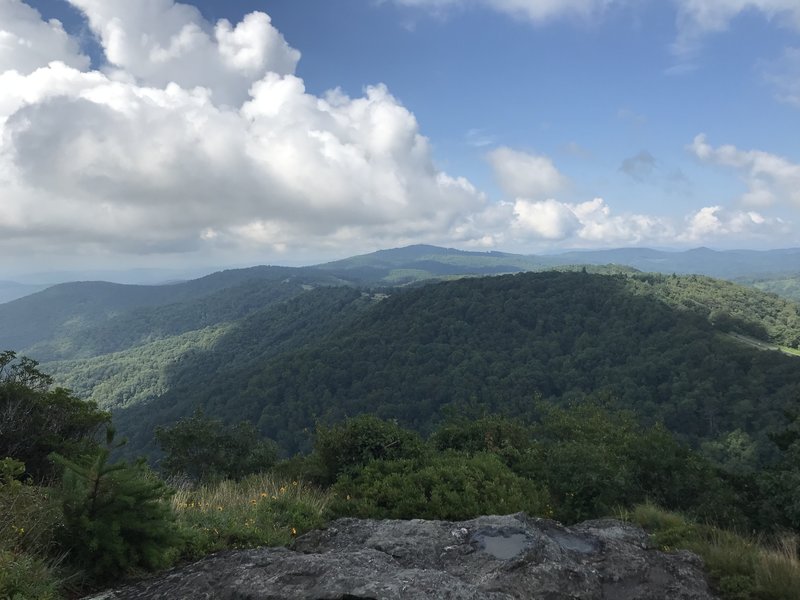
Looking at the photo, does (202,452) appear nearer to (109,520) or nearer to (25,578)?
(109,520)

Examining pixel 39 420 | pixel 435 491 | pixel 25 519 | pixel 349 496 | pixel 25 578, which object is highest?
pixel 25 519

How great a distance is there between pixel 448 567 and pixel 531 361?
11021cm

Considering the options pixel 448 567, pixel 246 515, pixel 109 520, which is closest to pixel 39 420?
pixel 246 515

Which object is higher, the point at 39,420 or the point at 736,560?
the point at 39,420

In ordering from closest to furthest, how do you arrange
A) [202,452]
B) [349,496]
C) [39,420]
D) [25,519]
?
1. [25,519]
2. [349,496]
3. [39,420]
4. [202,452]

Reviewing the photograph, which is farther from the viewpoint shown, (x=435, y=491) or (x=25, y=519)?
(x=435, y=491)

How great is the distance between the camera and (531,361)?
4348 inches

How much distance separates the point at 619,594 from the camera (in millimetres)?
5207

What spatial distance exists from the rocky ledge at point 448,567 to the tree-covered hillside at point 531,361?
234 feet

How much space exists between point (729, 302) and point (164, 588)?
17133cm

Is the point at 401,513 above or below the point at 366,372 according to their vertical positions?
above

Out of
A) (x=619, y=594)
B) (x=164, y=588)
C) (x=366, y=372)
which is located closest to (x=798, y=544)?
(x=619, y=594)

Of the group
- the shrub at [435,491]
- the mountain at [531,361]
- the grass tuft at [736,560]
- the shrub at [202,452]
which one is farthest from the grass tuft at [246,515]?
the mountain at [531,361]

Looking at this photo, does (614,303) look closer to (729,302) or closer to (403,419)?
Answer: (729,302)
